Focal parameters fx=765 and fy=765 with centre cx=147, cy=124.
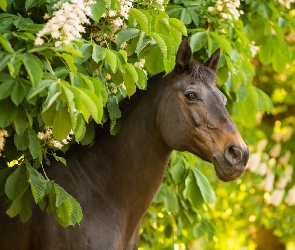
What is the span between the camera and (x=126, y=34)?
456 cm

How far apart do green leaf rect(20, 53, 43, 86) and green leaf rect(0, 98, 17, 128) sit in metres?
0.27

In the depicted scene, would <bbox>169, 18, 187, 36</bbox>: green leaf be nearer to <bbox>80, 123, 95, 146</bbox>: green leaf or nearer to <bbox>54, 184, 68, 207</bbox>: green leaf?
<bbox>80, 123, 95, 146</bbox>: green leaf

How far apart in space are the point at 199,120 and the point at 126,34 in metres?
0.67

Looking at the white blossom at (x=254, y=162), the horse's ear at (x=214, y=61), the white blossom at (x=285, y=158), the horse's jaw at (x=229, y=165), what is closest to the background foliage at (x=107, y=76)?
the horse's ear at (x=214, y=61)

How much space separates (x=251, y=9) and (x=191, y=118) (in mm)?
2872

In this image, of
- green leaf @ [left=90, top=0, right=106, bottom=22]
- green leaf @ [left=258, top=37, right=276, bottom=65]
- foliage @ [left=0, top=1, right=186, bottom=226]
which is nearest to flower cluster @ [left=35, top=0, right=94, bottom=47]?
foliage @ [left=0, top=1, right=186, bottom=226]

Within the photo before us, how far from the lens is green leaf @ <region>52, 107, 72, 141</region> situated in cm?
390

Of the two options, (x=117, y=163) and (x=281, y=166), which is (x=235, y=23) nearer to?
(x=117, y=163)

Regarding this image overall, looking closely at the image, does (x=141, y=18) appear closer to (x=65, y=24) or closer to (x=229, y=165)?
(x=65, y=24)

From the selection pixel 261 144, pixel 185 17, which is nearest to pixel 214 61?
pixel 185 17

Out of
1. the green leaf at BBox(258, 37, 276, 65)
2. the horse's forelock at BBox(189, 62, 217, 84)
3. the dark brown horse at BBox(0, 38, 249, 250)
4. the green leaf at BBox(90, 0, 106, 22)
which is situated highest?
the green leaf at BBox(90, 0, 106, 22)

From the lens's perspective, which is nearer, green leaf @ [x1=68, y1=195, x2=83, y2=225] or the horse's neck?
green leaf @ [x1=68, y1=195, x2=83, y2=225]

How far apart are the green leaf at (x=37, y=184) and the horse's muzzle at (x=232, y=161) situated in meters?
0.99

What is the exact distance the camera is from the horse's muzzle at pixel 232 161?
4.36 m
